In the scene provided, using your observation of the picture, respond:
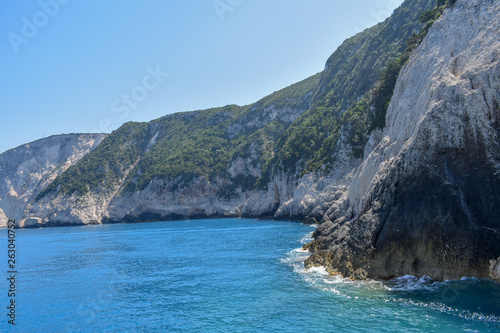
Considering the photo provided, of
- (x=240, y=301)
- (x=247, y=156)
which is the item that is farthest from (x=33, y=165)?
(x=240, y=301)

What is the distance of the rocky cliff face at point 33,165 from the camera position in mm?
132875

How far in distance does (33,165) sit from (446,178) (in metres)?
163

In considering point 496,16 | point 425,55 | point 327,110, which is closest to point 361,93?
point 327,110

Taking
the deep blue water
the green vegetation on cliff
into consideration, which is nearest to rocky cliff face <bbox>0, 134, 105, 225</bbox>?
the green vegetation on cliff

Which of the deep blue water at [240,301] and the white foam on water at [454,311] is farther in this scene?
the deep blue water at [240,301]

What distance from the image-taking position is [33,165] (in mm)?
144500

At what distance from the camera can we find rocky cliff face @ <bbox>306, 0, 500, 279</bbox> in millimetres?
17438

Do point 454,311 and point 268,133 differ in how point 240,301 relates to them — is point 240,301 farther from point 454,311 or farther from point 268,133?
point 268,133

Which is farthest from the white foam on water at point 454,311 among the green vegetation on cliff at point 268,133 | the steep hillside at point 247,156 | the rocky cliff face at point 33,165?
the rocky cliff face at point 33,165

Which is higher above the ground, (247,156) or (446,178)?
(247,156)

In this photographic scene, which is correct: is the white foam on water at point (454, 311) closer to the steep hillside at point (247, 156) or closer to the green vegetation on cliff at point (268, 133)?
the green vegetation on cliff at point (268, 133)

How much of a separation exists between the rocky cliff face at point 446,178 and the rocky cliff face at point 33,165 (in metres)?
140

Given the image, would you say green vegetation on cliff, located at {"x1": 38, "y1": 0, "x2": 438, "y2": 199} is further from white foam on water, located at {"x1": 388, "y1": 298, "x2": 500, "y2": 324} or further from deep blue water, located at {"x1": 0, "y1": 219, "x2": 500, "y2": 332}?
white foam on water, located at {"x1": 388, "y1": 298, "x2": 500, "y2": 324}

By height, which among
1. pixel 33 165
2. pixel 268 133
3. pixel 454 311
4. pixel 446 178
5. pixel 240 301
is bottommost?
pixel 240 301
